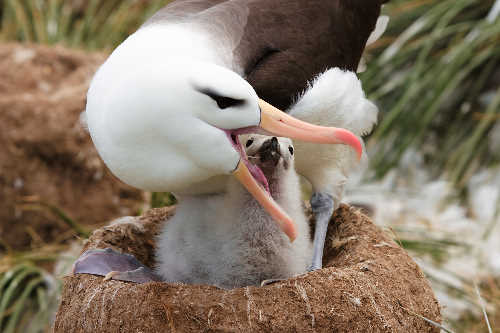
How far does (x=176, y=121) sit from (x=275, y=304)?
25.6 inches

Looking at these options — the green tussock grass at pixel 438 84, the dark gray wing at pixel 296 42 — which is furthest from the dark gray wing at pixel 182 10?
the green tussock grass at pixel 438 84

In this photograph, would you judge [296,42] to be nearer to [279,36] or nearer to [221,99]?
[279,36]

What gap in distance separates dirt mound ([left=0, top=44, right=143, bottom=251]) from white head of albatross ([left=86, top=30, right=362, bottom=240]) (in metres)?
2.54

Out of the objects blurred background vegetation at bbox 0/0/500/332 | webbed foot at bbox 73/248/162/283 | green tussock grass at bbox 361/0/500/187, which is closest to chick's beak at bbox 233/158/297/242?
webbed foot at bbox 73/248/162/283

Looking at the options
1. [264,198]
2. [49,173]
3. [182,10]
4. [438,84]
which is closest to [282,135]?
[264,198]

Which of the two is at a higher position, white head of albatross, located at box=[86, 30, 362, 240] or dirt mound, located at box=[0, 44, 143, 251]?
white head of albatross, located at box=[86, 30, 362, 240]

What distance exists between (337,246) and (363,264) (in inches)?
17.1

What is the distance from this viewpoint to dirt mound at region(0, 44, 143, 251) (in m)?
4.44

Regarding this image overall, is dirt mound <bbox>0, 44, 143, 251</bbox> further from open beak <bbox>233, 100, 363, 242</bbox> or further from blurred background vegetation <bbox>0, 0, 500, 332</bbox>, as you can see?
open beak <bbox>233, 100, 363, 242</bbox>

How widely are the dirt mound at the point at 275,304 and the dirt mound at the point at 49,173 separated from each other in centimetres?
209

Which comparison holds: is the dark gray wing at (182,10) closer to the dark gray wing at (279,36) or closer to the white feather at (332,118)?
the dark gray wing at (279,36)

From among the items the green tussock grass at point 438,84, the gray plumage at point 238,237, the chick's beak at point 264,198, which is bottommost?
the green tussock grass at point 438,84

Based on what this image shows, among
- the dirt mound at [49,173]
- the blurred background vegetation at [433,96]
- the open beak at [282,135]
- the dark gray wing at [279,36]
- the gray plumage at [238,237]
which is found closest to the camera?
the open beak at [282,135]

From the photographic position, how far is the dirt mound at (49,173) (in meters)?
4.44
